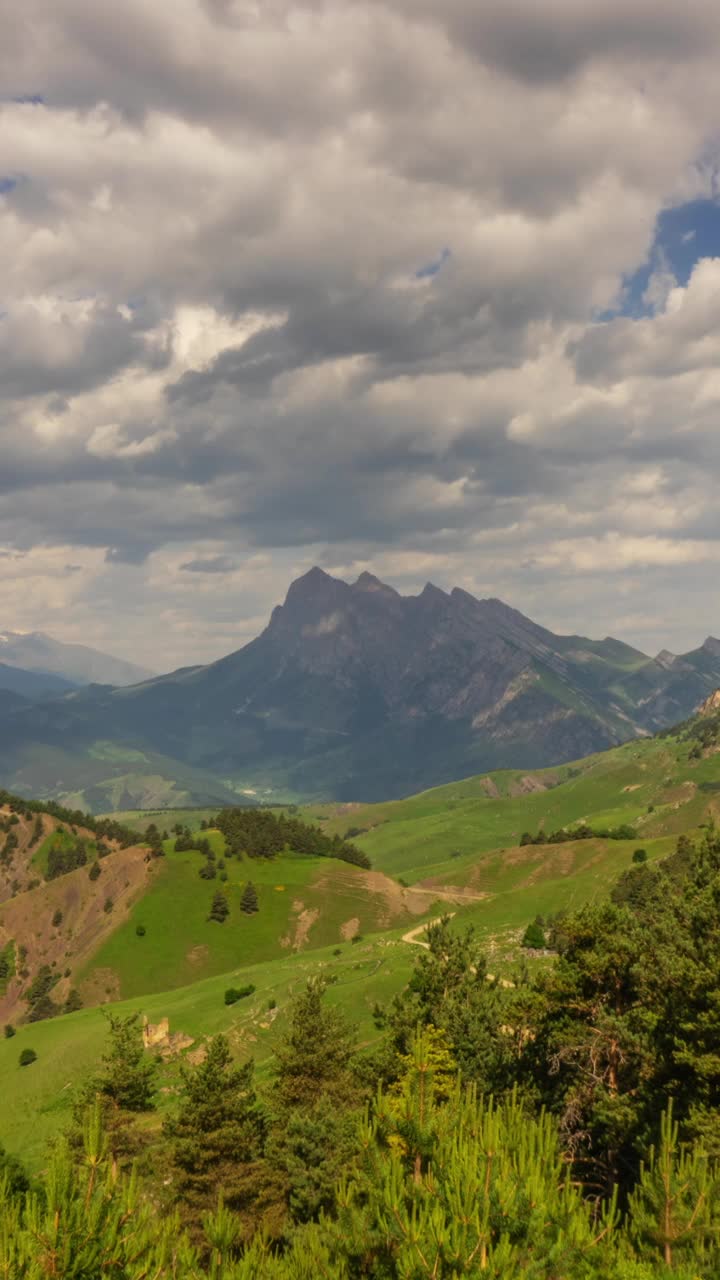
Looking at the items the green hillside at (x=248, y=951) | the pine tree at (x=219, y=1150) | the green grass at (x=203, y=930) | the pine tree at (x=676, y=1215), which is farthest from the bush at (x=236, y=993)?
the pine tree at (x=676, y=1215)

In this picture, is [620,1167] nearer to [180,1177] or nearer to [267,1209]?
[267,1209]

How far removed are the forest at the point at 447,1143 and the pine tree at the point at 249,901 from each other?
121 m

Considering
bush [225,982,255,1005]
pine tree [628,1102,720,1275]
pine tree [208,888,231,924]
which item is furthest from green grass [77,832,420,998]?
pine tree [628,1102,720,1275]

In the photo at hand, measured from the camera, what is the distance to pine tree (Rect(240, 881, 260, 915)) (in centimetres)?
18800

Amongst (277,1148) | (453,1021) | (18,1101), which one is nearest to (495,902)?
(18,1101)

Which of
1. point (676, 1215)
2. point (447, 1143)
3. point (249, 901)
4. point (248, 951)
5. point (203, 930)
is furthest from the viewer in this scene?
point (249, 901)

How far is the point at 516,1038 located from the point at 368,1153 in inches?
1213

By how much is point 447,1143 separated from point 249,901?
600 ft

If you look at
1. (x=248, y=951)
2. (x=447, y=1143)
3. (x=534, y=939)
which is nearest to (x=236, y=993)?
(x=534, y=939)

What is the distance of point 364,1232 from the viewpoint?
613 inches

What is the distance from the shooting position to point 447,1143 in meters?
16.8

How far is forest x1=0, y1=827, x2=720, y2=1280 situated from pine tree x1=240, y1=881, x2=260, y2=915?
398 ft

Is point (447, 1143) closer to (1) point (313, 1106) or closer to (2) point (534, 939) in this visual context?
(1) point (313, 1106)

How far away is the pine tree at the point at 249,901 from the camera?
617ft
